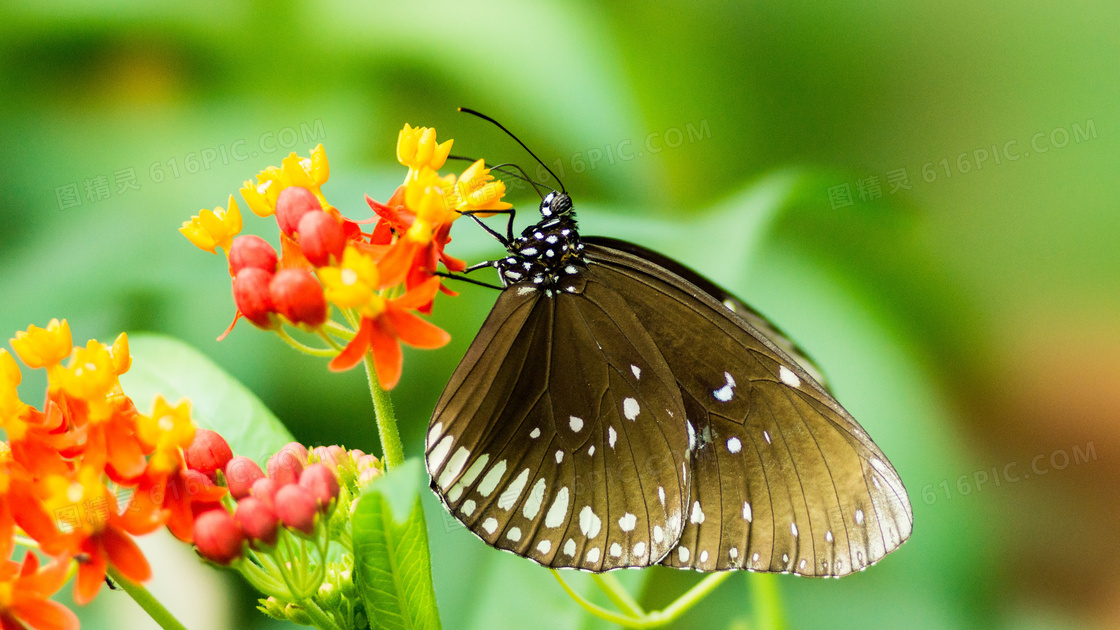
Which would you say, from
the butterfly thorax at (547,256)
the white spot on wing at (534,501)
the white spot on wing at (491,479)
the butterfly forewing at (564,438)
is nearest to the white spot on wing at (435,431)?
the butterfly forewing at (564,438)

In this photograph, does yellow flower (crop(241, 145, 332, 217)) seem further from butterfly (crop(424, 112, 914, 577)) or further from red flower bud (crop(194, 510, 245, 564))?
red flower bud (crop(194, 510, 245, 564))

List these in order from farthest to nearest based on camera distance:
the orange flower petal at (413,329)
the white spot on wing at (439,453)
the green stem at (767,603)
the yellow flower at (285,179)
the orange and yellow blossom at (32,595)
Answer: the green stem at (767,603)
the white spot on wing at (439,453)
the yellow flower at (285,179)
the orange flower petal at (413,329)
the orange and yellow blossom at (32,595)

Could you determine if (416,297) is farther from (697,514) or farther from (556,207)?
(697,514)

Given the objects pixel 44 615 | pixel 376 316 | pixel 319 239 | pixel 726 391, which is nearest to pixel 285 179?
pixel 319 239

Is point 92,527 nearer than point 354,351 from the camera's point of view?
Yes

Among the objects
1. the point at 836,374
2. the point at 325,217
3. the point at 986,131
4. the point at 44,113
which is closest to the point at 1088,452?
the point at 836,374

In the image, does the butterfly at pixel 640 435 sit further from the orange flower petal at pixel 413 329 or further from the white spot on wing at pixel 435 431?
the orange flower petal at pixel 413 329
